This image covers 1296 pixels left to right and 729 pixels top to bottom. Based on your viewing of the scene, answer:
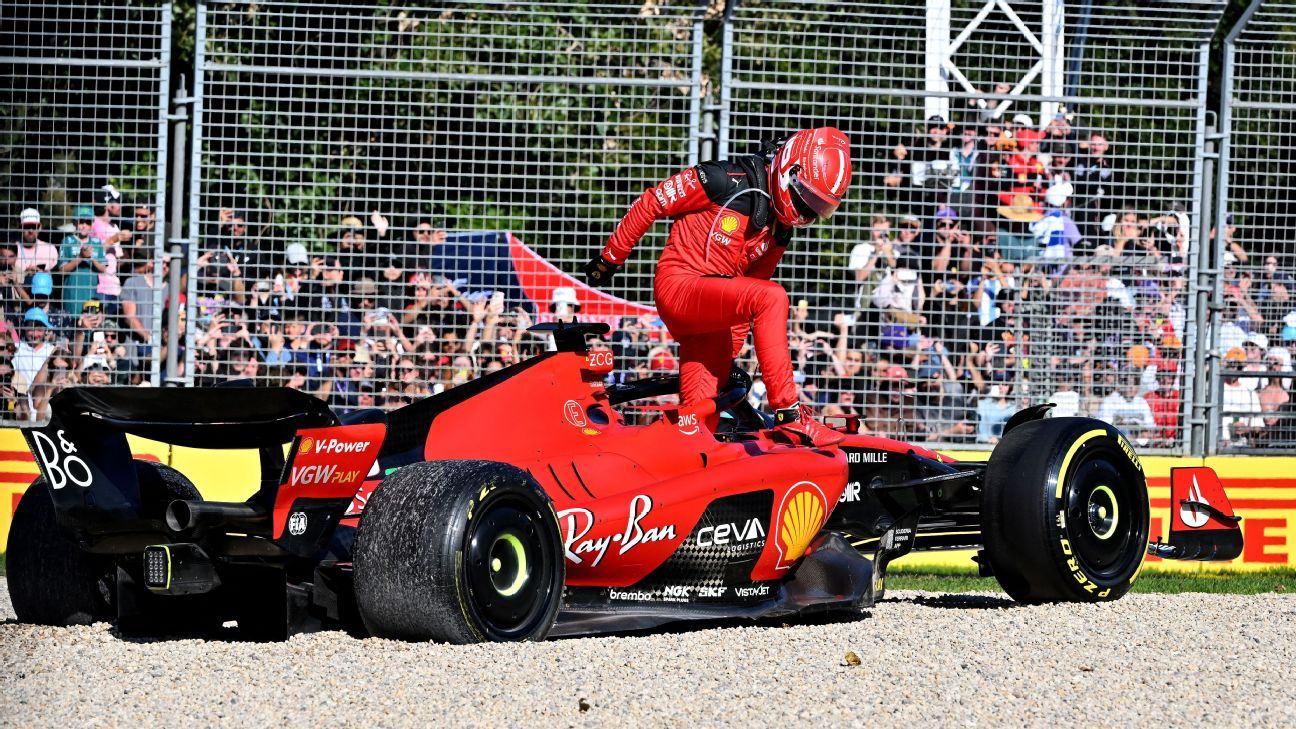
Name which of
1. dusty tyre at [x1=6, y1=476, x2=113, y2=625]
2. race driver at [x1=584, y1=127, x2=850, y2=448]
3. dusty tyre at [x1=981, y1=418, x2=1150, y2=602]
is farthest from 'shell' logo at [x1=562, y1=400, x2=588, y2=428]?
dusty tyre at [x1=981, y1=418, x2=1150, y2=602]

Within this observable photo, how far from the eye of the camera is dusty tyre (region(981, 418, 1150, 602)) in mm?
7555

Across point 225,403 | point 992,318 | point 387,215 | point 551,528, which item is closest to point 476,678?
point 551,528

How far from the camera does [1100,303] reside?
1131 centimetres

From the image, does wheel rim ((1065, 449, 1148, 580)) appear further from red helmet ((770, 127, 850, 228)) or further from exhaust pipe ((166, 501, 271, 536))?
exhaust pipe ((166, 501, 271, 536))

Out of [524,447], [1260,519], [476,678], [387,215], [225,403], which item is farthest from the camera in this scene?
[1260,519]

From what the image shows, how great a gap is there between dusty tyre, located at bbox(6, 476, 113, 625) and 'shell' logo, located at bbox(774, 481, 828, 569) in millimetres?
2856

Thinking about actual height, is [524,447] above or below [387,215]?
below

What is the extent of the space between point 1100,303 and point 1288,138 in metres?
2.25

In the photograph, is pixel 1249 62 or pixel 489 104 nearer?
pixel 489 104

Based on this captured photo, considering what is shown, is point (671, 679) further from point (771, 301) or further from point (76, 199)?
point (76, 199)

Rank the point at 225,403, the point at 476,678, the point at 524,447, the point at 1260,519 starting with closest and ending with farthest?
1. the point at 476,678
2. the point at 225,403
3. the point at 524,447
4. the point at 1260,519

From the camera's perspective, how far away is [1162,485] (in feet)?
36.8

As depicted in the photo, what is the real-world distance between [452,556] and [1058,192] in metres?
7.22

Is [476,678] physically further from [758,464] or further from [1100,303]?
[1100,303]
